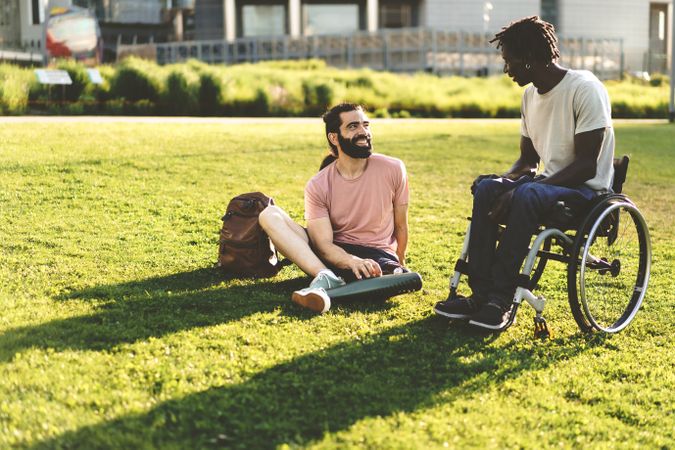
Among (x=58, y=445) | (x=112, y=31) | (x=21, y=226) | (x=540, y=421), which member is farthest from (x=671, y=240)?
(x=112, y=31)

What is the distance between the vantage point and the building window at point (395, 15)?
53.2m

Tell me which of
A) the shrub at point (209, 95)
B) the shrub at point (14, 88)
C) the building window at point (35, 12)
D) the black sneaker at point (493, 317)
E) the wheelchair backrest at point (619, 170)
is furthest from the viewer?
the building window at point (35, 12)

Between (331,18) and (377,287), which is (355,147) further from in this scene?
(331,18)

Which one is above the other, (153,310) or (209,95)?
(209,95)

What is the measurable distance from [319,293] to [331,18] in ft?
161

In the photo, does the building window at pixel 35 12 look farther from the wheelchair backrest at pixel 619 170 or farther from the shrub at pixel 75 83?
the wheelchair backrest at pixel 619 170

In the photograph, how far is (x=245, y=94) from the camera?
63.8 ft

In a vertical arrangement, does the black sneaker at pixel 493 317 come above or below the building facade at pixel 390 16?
below

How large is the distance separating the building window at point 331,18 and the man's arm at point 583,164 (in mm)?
48869

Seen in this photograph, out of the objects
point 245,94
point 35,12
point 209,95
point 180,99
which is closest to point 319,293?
point 180,99

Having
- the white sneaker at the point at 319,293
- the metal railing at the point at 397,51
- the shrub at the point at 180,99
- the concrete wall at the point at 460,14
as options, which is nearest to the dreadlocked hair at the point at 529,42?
the white sneaker at the point at 319,293

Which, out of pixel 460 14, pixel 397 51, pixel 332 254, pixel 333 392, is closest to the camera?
pixel 333 392

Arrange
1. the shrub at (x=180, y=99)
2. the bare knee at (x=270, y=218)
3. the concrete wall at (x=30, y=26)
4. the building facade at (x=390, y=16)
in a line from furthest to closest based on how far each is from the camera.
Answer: the building facade at (x=390, y=16), the concrete wall at (x=30, y=26), the shrub at (x=180, y=99), the bare knee at (x=270, y=218)

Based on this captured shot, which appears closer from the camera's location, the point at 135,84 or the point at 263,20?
the point at 135,84
